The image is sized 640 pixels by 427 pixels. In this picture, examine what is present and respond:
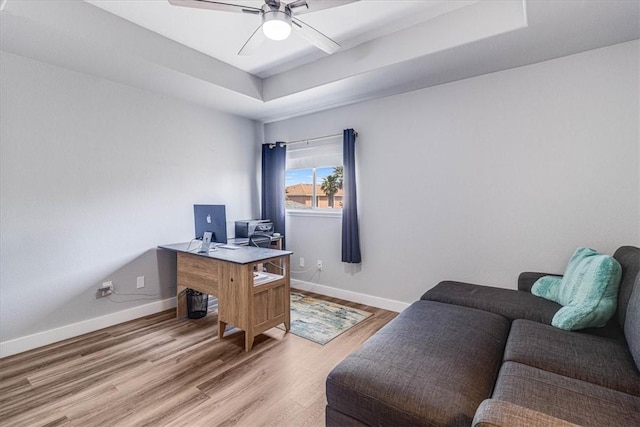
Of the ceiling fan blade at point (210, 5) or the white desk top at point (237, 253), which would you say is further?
the white desk top at point (237, 253)

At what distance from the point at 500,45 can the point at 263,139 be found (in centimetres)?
327

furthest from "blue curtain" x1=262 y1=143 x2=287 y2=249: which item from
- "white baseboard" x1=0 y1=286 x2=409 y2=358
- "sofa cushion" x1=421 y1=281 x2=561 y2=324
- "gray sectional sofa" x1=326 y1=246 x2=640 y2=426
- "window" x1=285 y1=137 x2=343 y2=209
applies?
"gray sectional sofa" x1=326 y1=246 x2=640 y2=426

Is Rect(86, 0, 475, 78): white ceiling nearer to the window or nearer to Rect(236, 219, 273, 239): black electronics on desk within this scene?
the window

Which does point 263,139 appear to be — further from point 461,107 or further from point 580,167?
point 580,167

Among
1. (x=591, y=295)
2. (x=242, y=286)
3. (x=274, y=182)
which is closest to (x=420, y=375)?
(x=591, y=295)

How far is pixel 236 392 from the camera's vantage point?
6.62ft

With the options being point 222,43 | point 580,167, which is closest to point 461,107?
point 580,167

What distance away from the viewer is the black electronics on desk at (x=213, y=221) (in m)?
2.84

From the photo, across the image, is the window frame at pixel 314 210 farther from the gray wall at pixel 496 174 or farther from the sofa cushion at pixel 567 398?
the sofa cushion at pixel 567 398

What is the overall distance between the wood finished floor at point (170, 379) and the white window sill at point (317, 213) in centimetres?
150

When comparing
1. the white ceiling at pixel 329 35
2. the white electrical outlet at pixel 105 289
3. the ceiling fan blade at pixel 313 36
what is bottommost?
the white electrical outlet at pixel 105 289

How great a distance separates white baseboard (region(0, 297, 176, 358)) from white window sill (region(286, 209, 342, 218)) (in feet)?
6.12

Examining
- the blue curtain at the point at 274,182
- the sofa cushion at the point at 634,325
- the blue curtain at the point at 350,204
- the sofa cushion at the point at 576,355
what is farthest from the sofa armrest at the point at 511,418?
the blue curtain at the point at 274,182

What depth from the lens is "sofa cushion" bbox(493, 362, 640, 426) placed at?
104 cm
